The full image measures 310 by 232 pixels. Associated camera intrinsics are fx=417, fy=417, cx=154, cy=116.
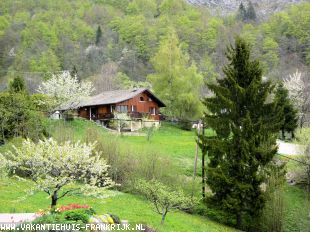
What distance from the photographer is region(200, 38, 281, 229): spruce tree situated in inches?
933

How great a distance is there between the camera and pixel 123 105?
50906 millimetres

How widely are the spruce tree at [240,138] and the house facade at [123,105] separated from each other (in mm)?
25904

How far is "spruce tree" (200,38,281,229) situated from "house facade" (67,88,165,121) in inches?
1020

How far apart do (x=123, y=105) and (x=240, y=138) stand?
28.5 meters

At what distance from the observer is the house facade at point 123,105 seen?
5056 cm

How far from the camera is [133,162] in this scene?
27.2m

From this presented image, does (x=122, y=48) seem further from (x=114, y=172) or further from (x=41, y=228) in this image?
(x=41, y=228)

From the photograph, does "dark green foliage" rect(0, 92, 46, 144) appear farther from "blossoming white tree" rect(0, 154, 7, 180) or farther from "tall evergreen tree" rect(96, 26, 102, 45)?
"tall evergreen tree" rect(96, 26, 102, 45)

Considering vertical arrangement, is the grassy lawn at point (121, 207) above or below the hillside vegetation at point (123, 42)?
below

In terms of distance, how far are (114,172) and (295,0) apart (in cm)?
16926

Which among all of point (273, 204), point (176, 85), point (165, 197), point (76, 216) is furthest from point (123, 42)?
point (76, 216)

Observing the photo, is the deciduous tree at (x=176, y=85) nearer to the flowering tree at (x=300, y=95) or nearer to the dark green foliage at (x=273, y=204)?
the flowering tree at (x=300, y=95)

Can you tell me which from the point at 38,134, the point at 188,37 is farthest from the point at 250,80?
the point at 188,37

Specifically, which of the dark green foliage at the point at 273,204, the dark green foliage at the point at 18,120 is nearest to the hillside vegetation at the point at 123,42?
the dark green foliage at the point at 18,120
